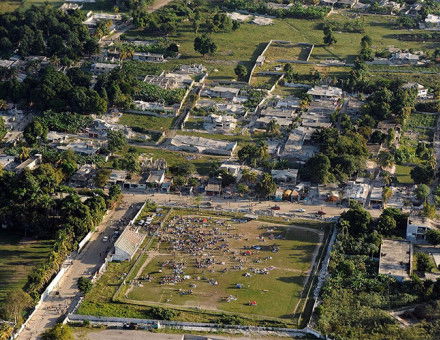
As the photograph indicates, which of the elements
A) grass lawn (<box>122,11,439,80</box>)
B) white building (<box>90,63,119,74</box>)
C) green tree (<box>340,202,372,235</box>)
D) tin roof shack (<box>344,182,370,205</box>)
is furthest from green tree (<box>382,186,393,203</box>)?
white building (<box>90,63,119,74</box>)

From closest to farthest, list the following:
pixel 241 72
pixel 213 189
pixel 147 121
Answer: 1. pixel 213 189
2. pixel 147 121
3. pixel 241 72

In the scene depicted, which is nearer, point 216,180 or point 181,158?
point 216,180

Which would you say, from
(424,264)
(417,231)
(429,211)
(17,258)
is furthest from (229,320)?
(429,211)

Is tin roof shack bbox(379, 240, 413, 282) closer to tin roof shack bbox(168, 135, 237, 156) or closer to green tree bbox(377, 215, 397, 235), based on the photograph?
green tree bbox(377, 215, 397, 235)

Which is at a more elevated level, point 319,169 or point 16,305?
point 16,305

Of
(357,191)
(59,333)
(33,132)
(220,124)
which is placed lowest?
(220,124)

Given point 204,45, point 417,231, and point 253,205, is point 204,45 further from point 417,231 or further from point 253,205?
point 417,231

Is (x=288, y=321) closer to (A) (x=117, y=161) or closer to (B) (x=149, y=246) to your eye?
(B) (x=149, y=246)

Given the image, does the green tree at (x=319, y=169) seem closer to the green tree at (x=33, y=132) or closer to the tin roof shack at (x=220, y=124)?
the tin roof shack at (x=220, y=124)
